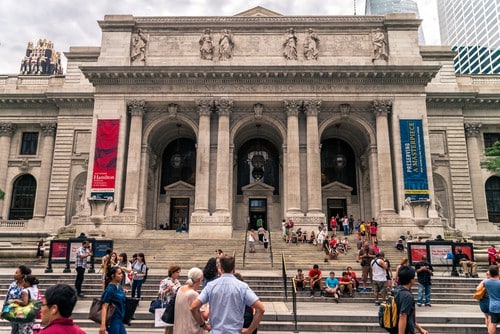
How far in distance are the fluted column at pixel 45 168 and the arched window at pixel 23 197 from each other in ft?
6.34

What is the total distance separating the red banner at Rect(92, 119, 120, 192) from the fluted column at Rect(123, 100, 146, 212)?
1.10 metres

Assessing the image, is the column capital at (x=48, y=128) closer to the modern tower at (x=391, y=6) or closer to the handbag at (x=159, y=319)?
the handbag at (x=159, y=319)

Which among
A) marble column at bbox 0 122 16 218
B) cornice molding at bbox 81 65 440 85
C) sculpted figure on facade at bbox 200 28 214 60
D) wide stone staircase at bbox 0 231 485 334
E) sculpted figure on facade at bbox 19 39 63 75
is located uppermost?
sculpted figure on facade at bbox 19 39 63 75

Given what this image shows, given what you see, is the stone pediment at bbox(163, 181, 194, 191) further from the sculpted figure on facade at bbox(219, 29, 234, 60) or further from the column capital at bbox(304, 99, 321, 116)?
the column capital at bbox(304, 99, 321, 116)

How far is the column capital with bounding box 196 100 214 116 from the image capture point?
31828 millimetres

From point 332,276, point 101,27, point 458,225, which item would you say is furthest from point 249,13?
point 332,276

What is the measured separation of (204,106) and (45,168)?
17320 mm

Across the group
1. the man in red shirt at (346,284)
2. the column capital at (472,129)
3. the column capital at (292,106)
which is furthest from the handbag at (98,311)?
the column capital at (472,129)

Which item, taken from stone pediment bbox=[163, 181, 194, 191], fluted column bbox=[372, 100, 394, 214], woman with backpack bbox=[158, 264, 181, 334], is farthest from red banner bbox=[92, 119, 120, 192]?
woman with backpack bbox=[158, 264, 181, 334]

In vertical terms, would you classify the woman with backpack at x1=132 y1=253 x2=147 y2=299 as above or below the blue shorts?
above

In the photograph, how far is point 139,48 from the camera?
110 feet

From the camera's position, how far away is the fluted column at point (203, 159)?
3020 centimetres

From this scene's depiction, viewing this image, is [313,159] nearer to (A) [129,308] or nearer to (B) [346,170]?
(B) [346,170]

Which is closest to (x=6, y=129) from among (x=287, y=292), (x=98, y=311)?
(x=287, y=292)
